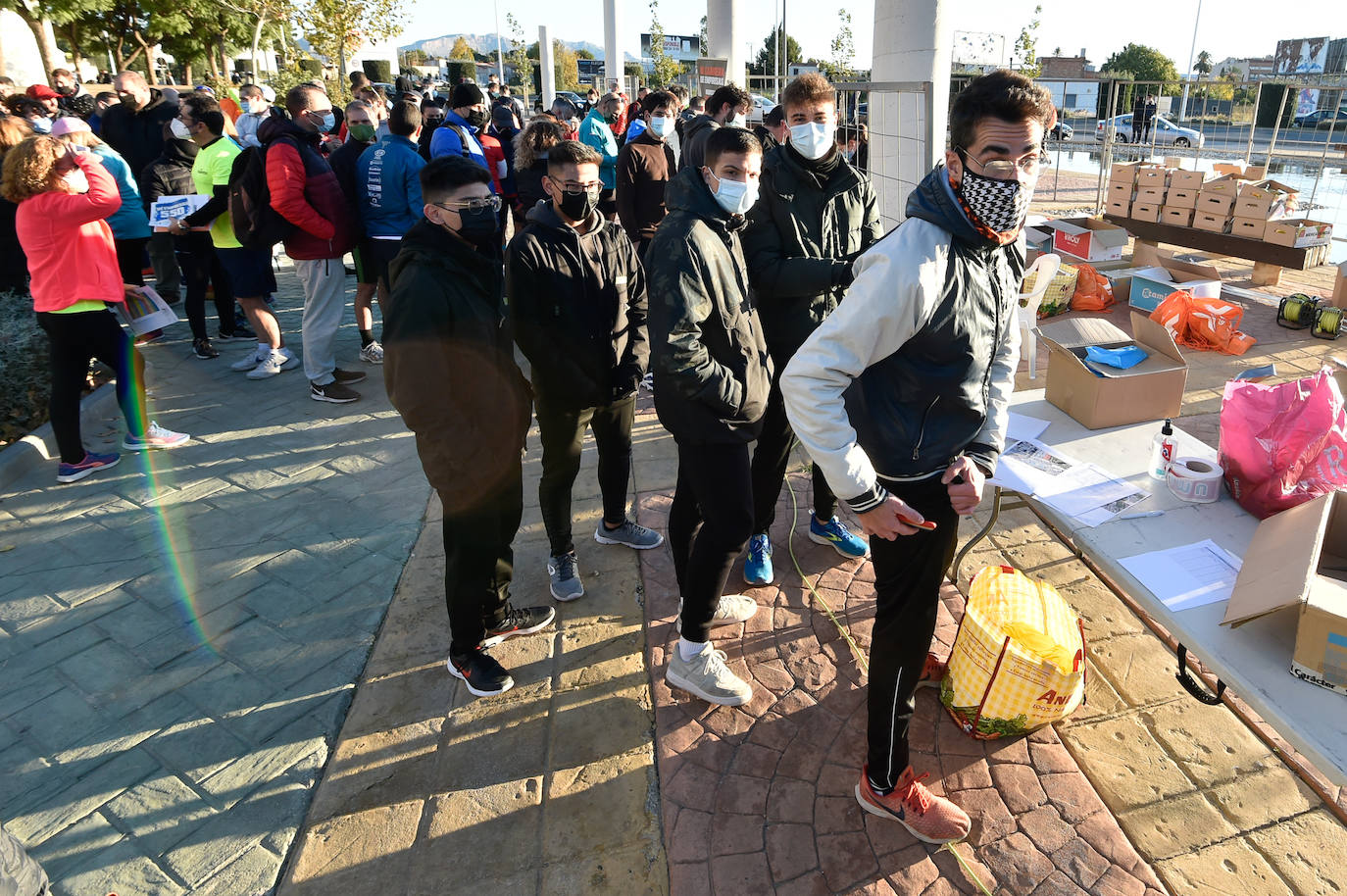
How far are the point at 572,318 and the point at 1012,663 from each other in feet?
6.67

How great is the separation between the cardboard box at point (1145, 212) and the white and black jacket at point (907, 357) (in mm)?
8491

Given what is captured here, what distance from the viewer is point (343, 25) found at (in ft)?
76.0

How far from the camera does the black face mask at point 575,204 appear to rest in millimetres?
3084

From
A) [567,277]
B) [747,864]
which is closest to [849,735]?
[747,864]

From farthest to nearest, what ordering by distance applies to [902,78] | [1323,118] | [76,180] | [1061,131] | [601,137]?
1. [1323,118]
2. [601,137]
3. [902,78]
4. [1061,131]
5. [76,180]

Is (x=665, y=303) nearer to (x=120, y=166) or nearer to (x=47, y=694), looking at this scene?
(x=47, y=694)

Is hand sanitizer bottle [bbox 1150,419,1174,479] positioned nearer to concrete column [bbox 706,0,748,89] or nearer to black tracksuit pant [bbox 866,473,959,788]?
black tracksuit pant [bbox 866,473,959,788]

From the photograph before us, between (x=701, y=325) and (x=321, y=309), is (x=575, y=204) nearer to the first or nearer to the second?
(x=701, y=325)

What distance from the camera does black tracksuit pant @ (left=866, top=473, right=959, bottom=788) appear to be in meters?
1.99

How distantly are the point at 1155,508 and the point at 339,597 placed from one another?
3.35 meters

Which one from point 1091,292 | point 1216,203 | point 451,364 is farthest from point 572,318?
point 1216,203

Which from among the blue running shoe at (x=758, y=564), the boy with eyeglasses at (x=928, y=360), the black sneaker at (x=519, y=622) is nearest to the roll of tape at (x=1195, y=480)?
the boy with eyeglasses at (x=928, y=360)

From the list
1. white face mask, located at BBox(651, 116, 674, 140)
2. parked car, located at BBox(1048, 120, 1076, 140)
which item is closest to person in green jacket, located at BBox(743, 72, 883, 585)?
parked car, located at BBox(1048, 120, 1076, 140)

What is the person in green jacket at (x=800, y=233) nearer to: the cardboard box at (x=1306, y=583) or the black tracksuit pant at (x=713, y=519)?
the black tracksuit pant at (x=713, y=519)
